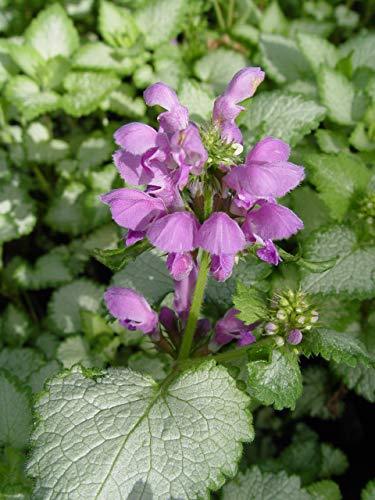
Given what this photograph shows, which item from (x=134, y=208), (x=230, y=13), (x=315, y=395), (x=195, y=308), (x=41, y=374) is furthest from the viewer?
(x=230, y=13)

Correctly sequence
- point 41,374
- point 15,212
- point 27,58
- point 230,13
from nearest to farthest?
point 41,374 → point 15,212 → point 27,58 → point 230,13

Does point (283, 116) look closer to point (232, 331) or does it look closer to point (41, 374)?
point (232, 331)

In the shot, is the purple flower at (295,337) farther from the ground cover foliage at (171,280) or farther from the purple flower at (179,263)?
the purple flower at (179,263)

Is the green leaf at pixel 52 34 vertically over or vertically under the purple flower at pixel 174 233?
under

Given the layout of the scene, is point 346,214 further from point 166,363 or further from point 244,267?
point 166,363

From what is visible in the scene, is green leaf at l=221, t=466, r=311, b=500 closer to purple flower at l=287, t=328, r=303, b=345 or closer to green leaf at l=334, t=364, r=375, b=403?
green leaf at l=334, t=364, r=375, b=403

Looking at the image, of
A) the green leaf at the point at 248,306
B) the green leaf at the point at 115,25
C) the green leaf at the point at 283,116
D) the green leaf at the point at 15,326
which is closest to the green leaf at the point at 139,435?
the green leaf at the point at 248,306

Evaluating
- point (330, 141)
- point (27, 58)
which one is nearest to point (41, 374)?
point (330, 141)

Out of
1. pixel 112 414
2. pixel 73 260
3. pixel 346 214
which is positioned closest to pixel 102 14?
pixel 73 260
